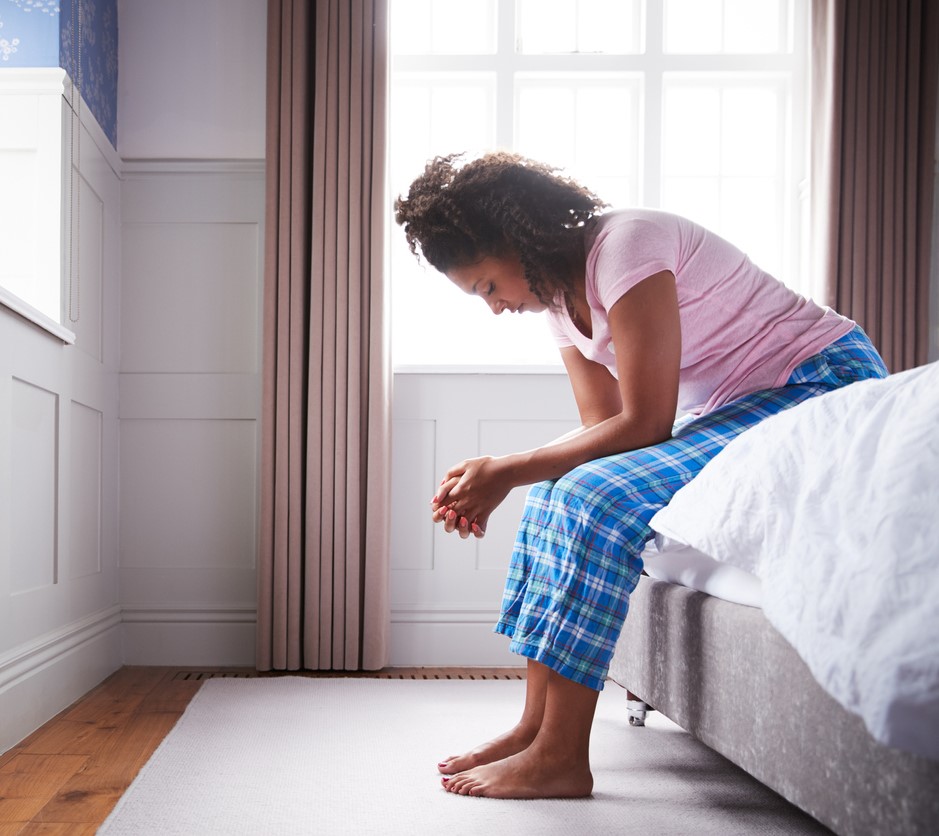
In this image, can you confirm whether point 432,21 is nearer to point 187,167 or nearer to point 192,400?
point 187,167

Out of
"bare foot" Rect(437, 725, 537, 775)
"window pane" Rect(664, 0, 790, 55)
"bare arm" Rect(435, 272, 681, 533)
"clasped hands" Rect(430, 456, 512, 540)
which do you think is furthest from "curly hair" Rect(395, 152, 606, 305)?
"window pane" Rect(664, 0, 790, 55)

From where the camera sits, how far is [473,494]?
145 cm

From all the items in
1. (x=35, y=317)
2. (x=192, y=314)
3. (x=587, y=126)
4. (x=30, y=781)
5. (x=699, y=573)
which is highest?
(x=587, y=126)

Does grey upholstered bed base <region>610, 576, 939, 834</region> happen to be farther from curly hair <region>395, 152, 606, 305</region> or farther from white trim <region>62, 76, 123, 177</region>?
white trim <region>62, 76, 123, 177</region>

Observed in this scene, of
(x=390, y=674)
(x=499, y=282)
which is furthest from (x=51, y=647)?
(x=499, y=282)

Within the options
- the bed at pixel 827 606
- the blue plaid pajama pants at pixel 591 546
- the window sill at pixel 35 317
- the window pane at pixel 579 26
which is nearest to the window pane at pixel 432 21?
the window pane at pixel 579 26

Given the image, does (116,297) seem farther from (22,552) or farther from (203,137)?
(22,552)

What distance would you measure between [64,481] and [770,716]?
1.84 m

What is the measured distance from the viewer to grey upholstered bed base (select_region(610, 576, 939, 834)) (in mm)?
809

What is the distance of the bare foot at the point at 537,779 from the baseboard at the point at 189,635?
1578mm

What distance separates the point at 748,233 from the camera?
3146 millimetres

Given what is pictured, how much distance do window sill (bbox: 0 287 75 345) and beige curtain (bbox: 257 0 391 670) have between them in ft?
2.08

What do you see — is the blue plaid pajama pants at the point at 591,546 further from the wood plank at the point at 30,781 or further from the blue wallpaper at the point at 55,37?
the blue wallpaper at the point at 55,37

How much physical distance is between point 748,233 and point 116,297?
2.06 meters
